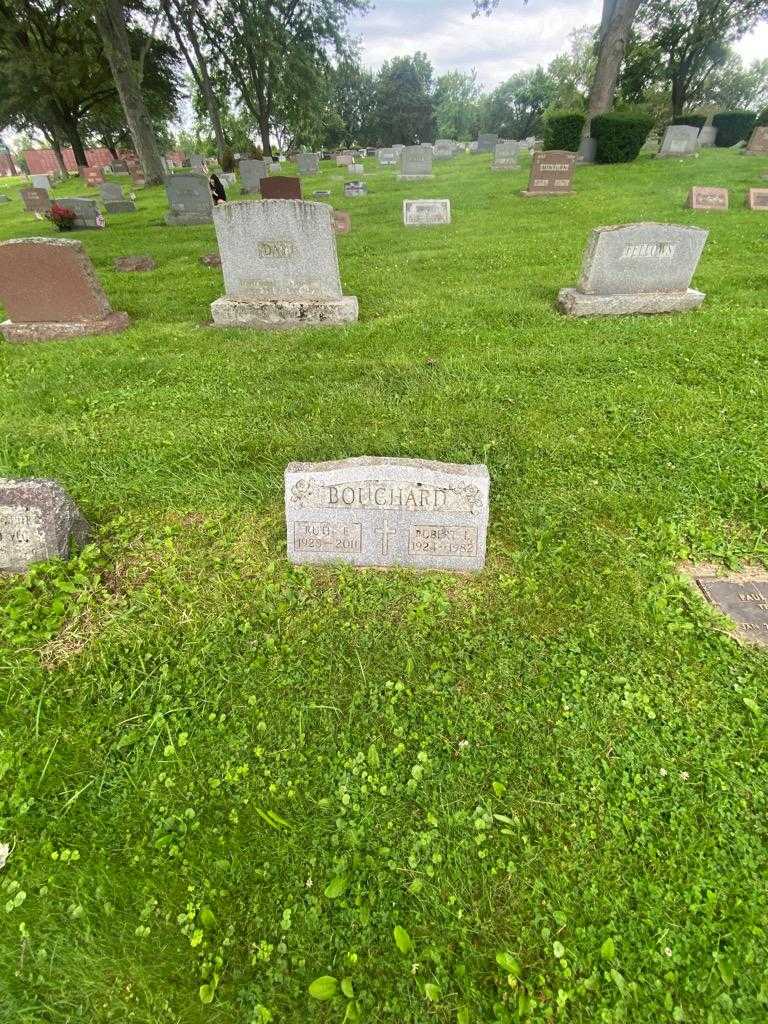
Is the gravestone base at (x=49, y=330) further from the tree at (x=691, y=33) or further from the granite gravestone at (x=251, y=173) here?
the tree at (x=691, y=33)

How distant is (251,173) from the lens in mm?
20469

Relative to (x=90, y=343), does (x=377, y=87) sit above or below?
above

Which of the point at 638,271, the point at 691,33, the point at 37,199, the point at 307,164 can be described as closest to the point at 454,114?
the point at 691,33

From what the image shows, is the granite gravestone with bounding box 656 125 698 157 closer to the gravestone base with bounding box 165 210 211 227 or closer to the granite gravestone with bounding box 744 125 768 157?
the granite gravestone with bounding box 744 125 768 157

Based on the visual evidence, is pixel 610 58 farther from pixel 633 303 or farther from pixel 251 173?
pixel 633 303

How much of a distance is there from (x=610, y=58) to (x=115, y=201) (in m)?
19.5

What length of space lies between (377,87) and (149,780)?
77.9 meters

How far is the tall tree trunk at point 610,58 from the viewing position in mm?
19047

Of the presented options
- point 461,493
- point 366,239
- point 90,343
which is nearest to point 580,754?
point 461,493

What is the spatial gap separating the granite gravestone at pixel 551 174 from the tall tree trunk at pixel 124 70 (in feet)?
47.1

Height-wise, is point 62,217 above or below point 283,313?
above

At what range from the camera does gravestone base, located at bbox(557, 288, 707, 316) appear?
662 centimetres

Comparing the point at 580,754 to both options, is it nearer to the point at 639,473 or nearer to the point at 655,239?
the point at 639,473

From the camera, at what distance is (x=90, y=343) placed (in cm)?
658
